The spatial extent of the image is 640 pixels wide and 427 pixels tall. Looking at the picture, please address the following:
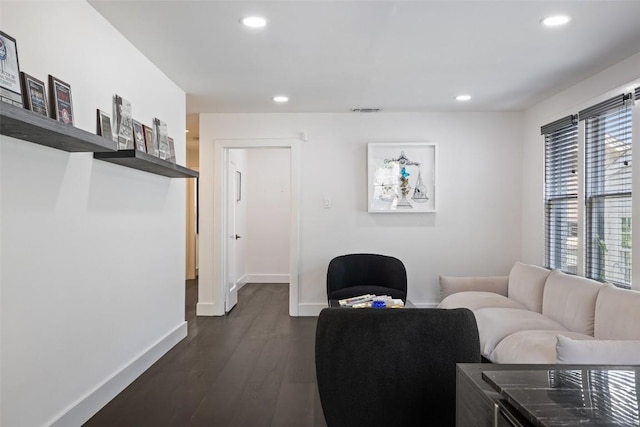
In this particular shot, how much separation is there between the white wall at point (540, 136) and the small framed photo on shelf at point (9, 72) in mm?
3843

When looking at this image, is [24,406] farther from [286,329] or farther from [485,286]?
[485,286]

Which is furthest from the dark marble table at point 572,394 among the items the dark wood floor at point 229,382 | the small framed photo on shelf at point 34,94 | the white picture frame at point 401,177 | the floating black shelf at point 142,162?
the white picture frame at point 401,177

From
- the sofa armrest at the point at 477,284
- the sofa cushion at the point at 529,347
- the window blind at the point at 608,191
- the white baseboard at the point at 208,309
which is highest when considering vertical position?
the window blind at the point at 608,191

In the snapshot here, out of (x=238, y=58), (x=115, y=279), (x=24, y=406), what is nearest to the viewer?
(x=24, y=406)

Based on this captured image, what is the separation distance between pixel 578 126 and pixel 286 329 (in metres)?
3.44

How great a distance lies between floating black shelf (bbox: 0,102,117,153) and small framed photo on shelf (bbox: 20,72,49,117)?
0.46 ft

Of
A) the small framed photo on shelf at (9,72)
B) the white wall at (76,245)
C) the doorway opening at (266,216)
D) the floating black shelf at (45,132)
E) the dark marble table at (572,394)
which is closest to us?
the dark marble table at (572,394)

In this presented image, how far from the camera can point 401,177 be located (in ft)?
17.3

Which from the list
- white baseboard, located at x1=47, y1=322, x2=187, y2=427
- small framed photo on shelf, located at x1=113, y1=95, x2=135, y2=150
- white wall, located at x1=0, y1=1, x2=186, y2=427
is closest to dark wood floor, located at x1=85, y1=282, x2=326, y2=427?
white baseboard, located at x1=47, y1=322, x2=187, y2=427

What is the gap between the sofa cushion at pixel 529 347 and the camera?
262cm

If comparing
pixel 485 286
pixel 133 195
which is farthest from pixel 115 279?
pixel 485 286

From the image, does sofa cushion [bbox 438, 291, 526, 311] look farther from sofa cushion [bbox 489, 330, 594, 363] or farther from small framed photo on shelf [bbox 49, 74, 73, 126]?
small framed photo on shelf [bbox 49, 74, 73, 126]

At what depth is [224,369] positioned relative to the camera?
3467 millimetres

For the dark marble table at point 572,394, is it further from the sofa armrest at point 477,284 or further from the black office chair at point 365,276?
the sofa armrest at point 477,284
